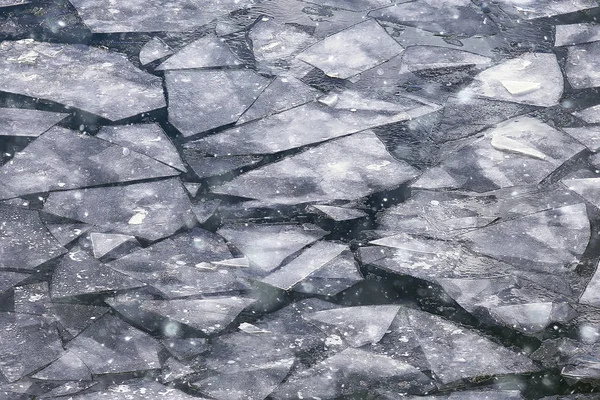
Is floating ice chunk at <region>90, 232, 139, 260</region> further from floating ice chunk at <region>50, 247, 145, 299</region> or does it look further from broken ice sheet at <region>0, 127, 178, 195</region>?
broken ice sheet at <region>0, 127, 178, 195</region>

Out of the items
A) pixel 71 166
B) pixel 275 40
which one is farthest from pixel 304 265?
pixel 275 40

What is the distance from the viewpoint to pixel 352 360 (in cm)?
278

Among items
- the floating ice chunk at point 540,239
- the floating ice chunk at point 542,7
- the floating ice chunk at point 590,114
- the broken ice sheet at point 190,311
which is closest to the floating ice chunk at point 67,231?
the broken ice sheet at point 190,311

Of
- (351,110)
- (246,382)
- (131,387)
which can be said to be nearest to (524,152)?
(351,110)

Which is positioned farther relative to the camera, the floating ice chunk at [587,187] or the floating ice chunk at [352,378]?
the floating ice chunk at [587,187]

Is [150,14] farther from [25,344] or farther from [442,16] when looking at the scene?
[25,344]

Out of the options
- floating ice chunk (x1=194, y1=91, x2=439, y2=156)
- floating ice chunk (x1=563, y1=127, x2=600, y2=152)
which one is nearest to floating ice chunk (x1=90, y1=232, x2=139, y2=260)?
floating ice chunk (x1=194, y1=91, x2=439, y2=156)

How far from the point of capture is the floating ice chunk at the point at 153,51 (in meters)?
4.43

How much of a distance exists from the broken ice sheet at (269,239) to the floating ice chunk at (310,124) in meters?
0.52

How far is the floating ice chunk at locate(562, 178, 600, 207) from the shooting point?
3514 mm

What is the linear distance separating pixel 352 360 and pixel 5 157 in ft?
5.85

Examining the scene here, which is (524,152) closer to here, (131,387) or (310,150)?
(310,150)

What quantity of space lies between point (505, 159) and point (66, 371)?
1999mm

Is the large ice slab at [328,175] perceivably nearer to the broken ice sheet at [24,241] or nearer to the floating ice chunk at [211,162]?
the floating ice chunk at [211,162]
